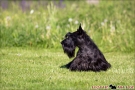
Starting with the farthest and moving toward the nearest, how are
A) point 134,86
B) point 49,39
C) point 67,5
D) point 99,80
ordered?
point 67,5 → point 49,39 → point 99,80 → point 134,86

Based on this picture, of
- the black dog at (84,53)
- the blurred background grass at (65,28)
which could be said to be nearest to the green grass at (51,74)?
the black dog at (84,53)

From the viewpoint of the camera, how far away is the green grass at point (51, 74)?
722cm

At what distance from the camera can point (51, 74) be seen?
8430 millimetres

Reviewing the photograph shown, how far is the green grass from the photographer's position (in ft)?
23.7

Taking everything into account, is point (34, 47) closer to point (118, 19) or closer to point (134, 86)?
point (118, 19)

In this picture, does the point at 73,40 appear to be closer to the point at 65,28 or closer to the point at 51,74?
the point at 51,74

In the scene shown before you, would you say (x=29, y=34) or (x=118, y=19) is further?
(x=118, y=19)

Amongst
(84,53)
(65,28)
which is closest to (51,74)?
(84,53)

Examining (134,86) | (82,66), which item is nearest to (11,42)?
(82,66)

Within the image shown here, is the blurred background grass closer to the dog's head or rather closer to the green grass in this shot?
the green grass

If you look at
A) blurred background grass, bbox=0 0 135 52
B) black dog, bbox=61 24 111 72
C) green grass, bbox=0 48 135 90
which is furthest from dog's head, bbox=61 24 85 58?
blurred background grass, bbox=0 0 135 52

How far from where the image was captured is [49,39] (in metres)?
13.7

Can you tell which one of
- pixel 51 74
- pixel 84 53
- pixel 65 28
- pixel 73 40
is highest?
pixel 65 28

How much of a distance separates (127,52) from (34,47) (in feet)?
11.2
